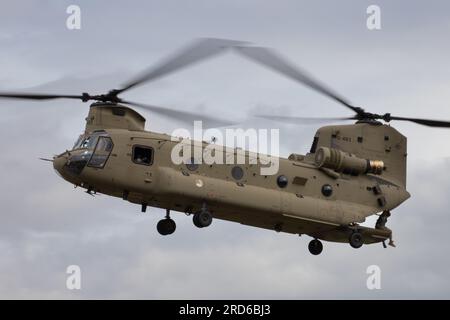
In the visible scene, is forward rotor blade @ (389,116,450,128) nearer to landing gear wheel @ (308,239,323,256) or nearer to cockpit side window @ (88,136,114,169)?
landing gear wheel @ (308,239,323,256)

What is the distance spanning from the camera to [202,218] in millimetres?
42188

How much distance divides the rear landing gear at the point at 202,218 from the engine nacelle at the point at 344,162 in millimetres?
5702

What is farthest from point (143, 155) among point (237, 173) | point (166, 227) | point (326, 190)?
point (326, 190)

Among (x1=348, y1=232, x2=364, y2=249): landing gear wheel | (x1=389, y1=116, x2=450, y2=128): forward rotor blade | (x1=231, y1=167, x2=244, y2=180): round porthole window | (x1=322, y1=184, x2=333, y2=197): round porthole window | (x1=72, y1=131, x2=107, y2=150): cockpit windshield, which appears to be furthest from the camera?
(x1=389, y1=116, x2=450, y2=128): forward rotor blade

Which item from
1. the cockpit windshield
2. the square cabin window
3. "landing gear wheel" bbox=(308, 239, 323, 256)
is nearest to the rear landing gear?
the square cabin window

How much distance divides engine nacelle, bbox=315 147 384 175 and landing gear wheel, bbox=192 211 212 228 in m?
5.72

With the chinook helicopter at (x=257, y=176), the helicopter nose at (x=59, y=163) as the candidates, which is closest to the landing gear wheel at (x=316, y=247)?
the chinook helicopter at (x=257, y=176)

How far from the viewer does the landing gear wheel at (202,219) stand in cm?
4216

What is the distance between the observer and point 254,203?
4309 cm

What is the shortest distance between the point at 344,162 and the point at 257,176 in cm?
404

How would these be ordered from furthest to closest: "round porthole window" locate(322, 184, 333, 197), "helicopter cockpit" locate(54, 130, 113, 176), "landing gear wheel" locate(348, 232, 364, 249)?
"landing gear wheel" locate(348, 232, 364, 249) < "round porthole window" locate(322, 184, 333, 197) < "helicopter cockpit" locate(54, 130, 113, 176)

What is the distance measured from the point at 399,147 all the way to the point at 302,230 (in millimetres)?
5814

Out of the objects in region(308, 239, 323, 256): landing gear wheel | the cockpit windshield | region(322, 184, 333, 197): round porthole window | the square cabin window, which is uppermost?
the cockpit windshield

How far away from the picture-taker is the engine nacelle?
45.6 meters
